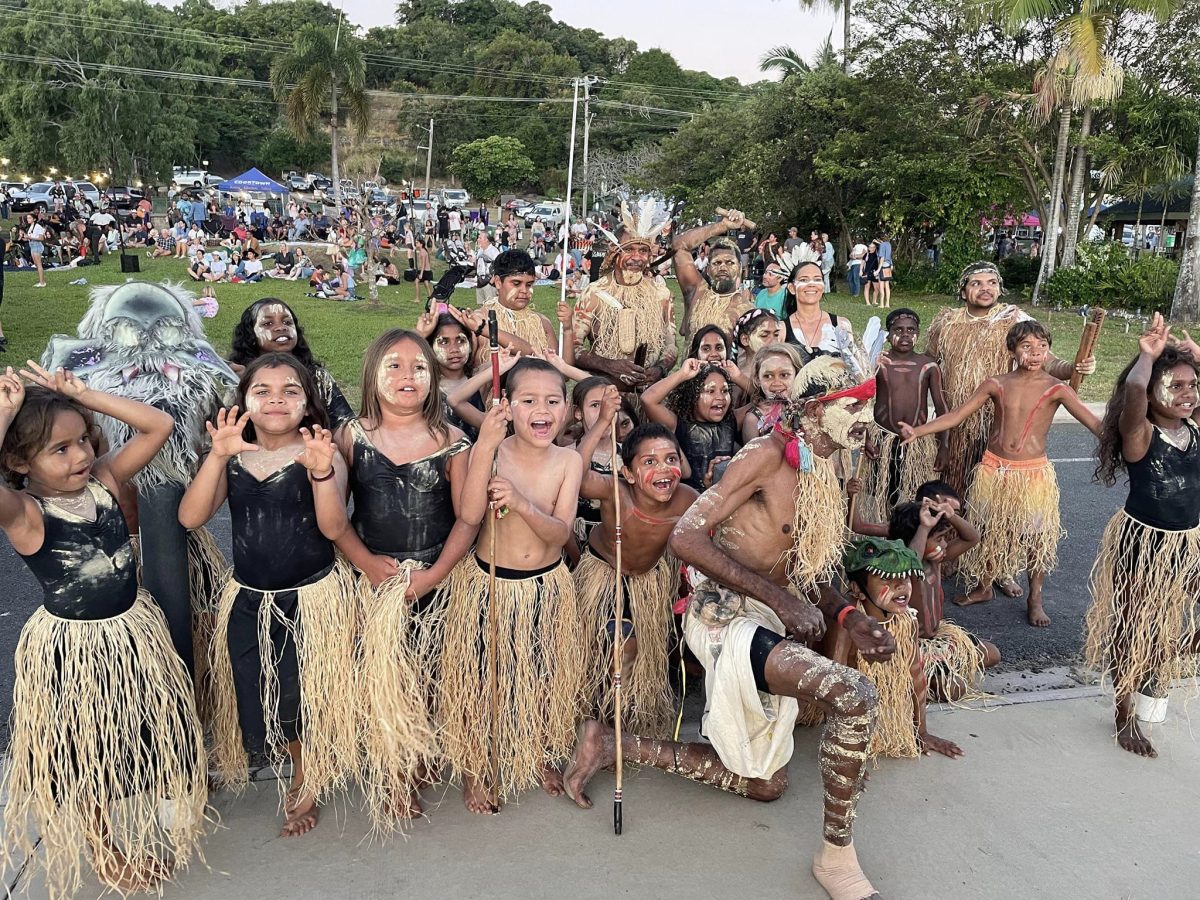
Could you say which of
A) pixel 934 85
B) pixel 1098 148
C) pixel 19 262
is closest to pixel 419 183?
pixel 19 262

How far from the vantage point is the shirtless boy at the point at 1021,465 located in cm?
485

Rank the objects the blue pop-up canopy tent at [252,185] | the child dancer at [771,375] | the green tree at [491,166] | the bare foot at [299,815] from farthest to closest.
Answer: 1. the green tree at [491,166]
2. the blue pop-up canopy tent at [252,185]
3. the child dancer at [771,375]
4. the bare foot at [299,815]

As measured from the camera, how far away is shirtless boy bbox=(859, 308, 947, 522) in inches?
211

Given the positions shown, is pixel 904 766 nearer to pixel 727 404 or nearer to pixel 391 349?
pixel 727 404

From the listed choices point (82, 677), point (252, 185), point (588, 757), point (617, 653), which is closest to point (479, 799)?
point (588, 757)

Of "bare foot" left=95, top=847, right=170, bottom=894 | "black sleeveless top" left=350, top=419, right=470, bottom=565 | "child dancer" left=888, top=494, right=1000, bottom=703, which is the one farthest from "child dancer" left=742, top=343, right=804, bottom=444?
"bare foot" left=95, top=847, right=170, bottom=894

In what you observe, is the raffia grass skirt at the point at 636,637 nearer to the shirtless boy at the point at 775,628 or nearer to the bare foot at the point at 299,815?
the shirtless boy at the point at 775,628

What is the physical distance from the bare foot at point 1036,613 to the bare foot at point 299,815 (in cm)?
388

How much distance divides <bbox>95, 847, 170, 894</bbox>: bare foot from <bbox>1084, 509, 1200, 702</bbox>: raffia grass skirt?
12.1ft

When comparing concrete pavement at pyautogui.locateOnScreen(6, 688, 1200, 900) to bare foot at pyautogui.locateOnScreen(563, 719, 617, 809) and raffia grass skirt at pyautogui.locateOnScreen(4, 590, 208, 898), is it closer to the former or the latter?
bare foot at pyautogui.locateOnScreen(563, 719, 617, 809)

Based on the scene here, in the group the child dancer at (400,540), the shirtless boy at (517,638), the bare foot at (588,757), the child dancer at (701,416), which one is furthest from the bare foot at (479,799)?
the child dancer at (701,416)

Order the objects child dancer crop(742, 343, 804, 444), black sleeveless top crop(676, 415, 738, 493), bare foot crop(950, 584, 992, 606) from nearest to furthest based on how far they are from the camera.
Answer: child dancer crop(742, 343, 804, 444), black sleeveless top crop(676, 415, 738, 493), bare foot crop(950, 584, 992, 606)

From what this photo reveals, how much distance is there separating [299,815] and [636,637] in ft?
4.64

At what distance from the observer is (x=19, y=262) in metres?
21.4
